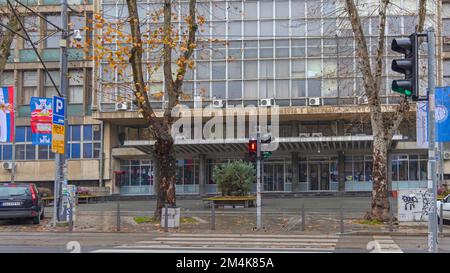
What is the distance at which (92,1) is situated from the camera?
50281 mm

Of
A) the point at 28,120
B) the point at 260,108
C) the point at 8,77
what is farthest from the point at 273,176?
the point at 8,77

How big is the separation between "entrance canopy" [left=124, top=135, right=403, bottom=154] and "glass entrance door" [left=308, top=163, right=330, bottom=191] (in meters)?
1.55

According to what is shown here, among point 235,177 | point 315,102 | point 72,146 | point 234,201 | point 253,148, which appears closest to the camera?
point 253,148

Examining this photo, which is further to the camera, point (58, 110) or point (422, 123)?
point (422, 123)

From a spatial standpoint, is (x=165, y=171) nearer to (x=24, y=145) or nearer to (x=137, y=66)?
(x=137, y=66)

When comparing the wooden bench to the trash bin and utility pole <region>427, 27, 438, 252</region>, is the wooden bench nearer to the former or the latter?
the trash bin

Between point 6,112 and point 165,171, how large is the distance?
942 cm

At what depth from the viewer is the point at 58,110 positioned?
72.1ft

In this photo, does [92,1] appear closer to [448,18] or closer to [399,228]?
[448,18]

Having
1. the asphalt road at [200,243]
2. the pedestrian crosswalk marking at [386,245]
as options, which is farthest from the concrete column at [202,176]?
the pedestrian crosswalk marking at [386,245]

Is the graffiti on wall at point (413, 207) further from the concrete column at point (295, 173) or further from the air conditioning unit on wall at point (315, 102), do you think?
the concrete column at point (295, 173)

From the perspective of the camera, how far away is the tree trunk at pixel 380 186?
22234 millimetres

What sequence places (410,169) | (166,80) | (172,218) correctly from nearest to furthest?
(172,218), (166,80), (410,169)

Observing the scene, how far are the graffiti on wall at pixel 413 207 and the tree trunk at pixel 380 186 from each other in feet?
2.83
